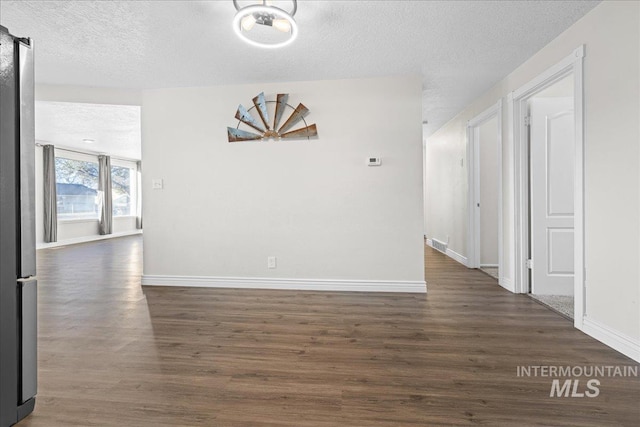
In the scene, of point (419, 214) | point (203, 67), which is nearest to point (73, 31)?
point (203, 67)

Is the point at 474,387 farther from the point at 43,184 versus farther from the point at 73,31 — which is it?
the point at 43,184

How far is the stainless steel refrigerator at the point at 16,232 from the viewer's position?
1.32 metres

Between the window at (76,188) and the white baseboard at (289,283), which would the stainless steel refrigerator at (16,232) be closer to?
the white baseboard at (289,283)

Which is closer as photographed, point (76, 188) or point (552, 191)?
point (552, 191)

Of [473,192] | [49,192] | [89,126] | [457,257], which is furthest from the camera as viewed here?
[49,192]

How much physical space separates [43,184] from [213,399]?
8335 millimetres

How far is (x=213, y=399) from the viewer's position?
1644mm

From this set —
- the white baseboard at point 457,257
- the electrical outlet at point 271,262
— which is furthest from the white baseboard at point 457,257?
the electrical outlet at point 271,262

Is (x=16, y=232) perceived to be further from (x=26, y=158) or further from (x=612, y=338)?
(x=612, y=338)

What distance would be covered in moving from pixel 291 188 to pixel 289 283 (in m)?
1.09

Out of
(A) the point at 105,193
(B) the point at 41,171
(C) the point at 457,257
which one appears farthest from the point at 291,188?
(A) the point at 105,193

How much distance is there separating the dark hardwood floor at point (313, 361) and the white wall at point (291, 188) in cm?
48

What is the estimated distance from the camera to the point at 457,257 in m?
5.43

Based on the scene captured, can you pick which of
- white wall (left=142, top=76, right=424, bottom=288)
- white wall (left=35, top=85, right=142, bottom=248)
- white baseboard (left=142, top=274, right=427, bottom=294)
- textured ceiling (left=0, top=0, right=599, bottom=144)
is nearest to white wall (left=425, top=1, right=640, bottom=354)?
textured ceiling (left=0, top=0, right=599, bottom=144)
